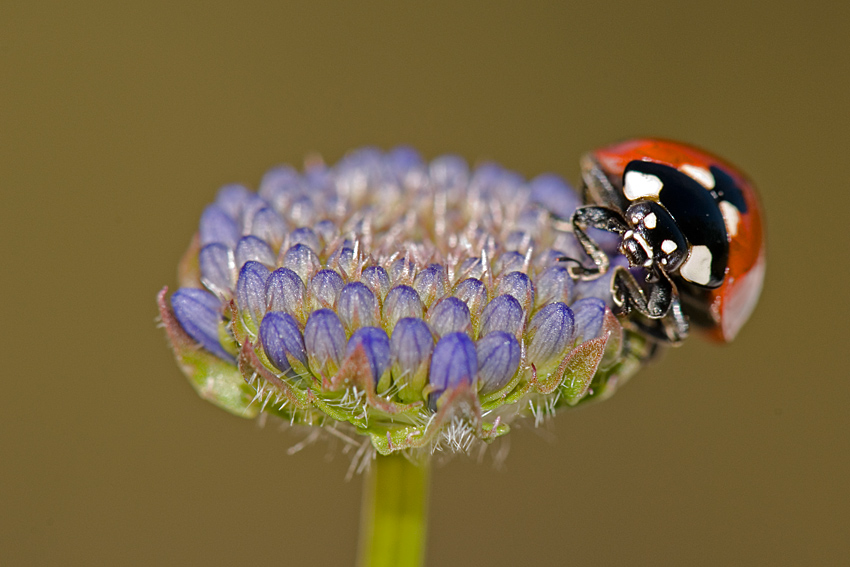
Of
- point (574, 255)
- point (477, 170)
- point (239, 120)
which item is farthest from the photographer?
point (239, 120)

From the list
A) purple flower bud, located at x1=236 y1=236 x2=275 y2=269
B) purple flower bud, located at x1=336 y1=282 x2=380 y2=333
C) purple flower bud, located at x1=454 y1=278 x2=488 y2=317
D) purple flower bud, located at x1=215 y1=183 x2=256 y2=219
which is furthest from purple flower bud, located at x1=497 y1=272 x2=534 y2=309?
purple flower bud, located at x1=215 y1=183 x2=256 y2=219

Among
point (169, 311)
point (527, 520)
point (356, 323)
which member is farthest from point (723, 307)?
point (527, 520)

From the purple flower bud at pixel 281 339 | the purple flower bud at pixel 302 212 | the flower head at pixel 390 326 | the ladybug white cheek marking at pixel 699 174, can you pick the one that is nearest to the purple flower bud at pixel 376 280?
the flower head at pixel 390 326

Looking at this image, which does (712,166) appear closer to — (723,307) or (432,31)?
(723,307)

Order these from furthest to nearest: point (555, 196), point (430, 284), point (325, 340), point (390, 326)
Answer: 1. point (555, 196)
2. point (430, 284)
3. point (390, 326)
4. point (325, 340)

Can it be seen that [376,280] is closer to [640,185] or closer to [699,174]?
[640,185]

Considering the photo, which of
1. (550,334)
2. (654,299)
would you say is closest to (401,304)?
(550,334)
